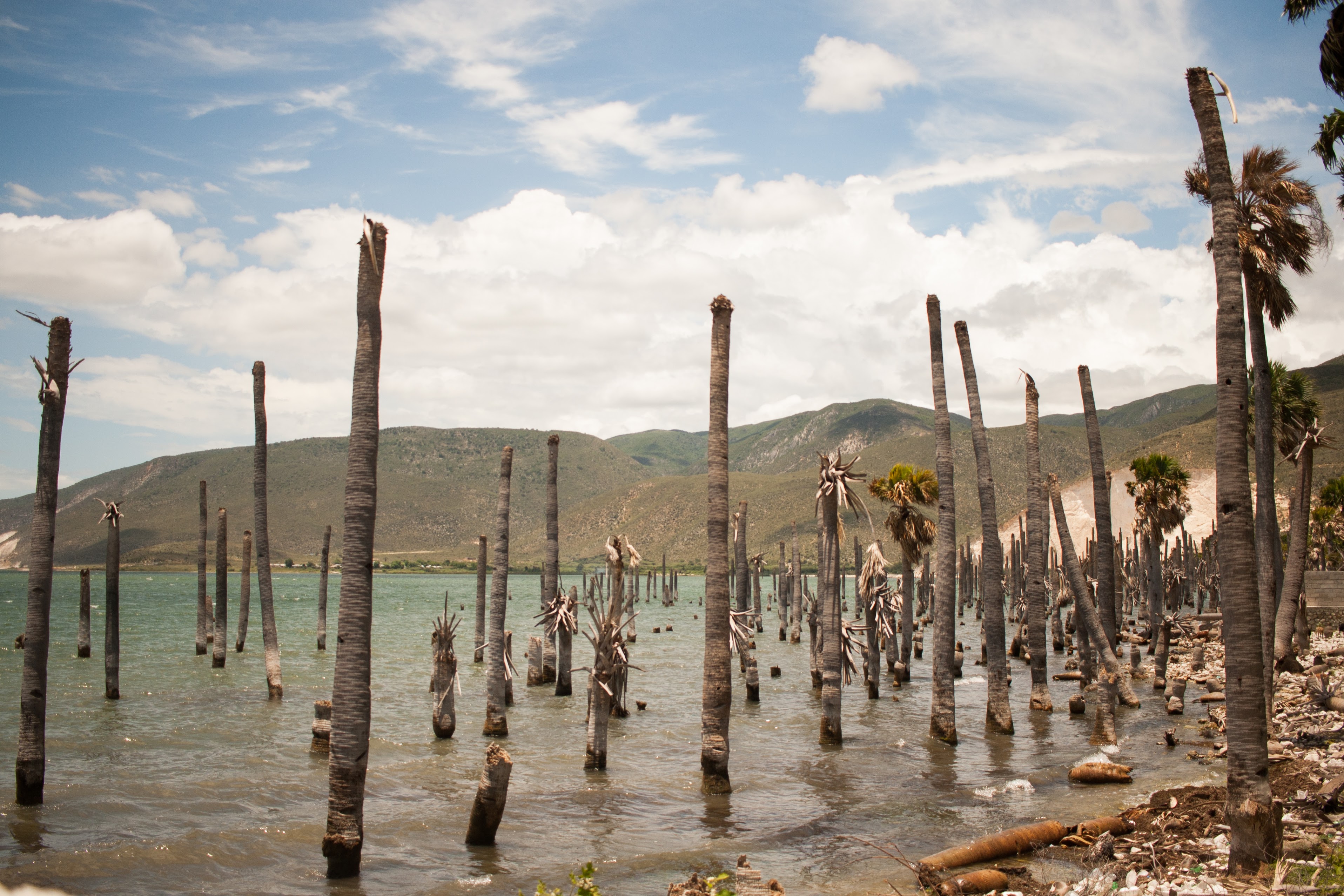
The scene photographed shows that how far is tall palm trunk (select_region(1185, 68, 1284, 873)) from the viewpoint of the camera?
8.28 m

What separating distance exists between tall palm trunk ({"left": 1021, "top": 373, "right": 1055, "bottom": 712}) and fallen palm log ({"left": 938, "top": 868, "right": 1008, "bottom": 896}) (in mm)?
9173

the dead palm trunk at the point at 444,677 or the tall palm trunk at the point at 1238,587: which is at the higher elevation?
the tall palm trunk at the point at 1238,587

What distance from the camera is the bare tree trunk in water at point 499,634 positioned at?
62.2 ft

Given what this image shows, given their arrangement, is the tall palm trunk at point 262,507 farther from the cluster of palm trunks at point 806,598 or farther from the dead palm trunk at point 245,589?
the dead palm trunk at point 245,589

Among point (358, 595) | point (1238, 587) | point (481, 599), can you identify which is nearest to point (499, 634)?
point (481, 599)

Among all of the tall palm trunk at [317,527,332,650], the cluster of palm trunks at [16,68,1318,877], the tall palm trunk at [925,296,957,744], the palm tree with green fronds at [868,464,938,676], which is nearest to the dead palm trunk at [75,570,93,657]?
the cluster of palm trunks at [16,68,1318,877]

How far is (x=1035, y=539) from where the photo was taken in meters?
19.1

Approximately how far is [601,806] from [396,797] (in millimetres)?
3444

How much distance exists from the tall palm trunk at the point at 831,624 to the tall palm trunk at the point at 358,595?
923 cm

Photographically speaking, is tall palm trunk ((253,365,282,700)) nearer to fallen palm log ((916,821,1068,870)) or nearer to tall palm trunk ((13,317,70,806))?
tall palm trunk ((13,317,70,806))

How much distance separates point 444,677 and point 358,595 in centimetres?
1055

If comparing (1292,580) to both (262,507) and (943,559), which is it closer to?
(943,559)

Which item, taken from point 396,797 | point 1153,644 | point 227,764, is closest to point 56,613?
point 227,764

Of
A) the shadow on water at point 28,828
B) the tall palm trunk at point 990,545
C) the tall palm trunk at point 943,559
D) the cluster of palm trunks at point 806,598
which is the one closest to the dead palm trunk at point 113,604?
the cluster of palm trunks at point 806,598
